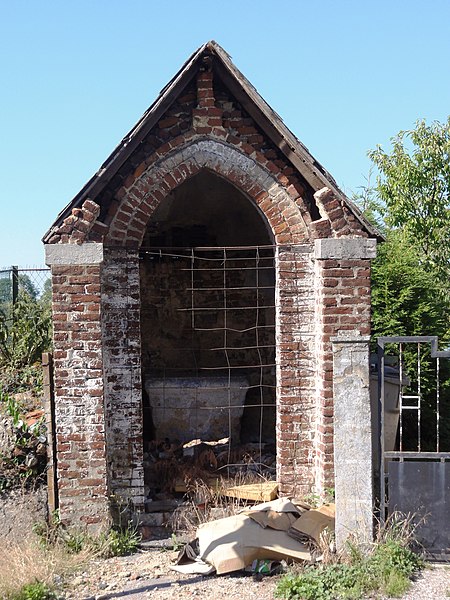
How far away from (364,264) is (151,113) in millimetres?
2629

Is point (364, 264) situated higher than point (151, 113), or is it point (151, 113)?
point (151, 113)

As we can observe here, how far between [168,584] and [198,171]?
Answer: 4.00 metres

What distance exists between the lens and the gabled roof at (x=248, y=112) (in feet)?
19.8

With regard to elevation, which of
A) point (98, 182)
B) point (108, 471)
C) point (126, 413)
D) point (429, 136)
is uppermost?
point (429, 136)

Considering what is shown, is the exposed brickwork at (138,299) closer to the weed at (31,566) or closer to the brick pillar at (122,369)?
the brick pillar at (122,369)

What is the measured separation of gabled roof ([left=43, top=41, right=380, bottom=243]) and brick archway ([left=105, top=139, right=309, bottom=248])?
0.29m

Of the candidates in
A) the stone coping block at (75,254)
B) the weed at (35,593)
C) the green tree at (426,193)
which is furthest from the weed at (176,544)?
the green tree at (426,193)

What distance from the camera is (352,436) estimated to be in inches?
226

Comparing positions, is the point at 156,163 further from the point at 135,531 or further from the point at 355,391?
the point at 135,531

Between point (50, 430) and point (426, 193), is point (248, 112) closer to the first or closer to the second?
point (50, 430)

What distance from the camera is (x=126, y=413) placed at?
636cm

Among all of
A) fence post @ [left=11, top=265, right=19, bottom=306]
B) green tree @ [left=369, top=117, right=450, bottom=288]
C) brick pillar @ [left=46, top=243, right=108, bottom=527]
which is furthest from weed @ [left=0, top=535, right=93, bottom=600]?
green tree @ [left=369, top=117, right=450, bottom=288]

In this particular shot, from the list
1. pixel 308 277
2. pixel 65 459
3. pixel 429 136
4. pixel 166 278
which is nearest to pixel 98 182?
pixel 308 277

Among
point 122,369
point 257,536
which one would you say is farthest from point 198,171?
point 257,536
